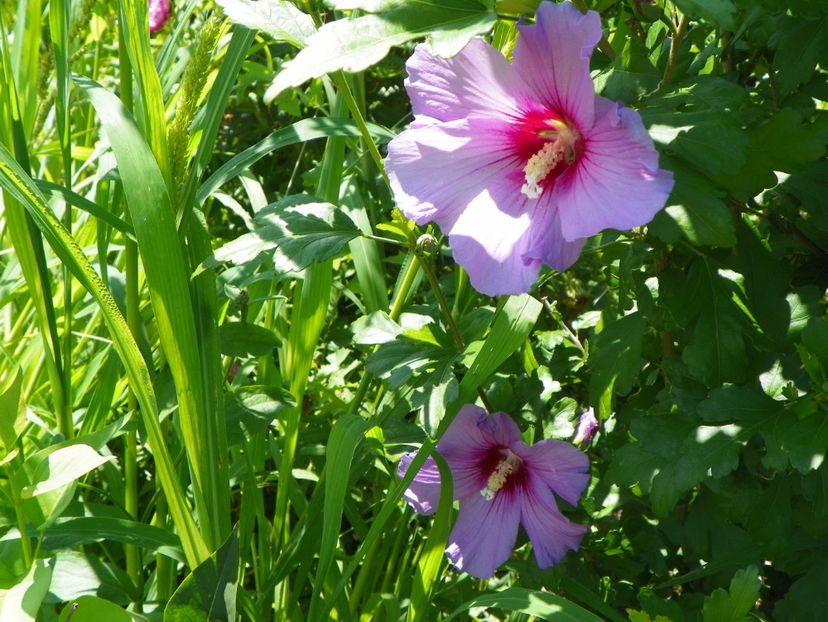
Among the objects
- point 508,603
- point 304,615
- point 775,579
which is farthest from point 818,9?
point 304,615

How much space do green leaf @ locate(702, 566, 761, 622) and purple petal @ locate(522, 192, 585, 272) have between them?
0.37 metres

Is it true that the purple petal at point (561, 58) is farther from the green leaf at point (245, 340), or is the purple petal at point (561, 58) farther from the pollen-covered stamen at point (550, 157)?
the green leaf at point (245, 340)

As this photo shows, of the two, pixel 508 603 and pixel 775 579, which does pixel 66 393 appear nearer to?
pixel 508 603

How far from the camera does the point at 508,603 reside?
1.00 m

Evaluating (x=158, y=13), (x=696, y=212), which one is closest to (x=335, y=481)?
(x=696, y=212)

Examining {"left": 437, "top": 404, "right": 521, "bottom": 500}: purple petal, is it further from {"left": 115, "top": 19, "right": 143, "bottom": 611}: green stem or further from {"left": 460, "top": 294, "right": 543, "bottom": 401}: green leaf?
{"left": 115, "top": 19, "right": 143, "bottom": 611}: green stem

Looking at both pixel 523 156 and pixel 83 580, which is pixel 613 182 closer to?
pixel 523 156

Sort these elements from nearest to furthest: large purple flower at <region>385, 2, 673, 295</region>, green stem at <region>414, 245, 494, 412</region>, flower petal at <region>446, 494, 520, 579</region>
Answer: large purple flower at <region>385, 2, 673, 295</region> < green stem at <region>414, 245, 494, 412</region> < flower petal at <region>446, 494, 520, 579</region>

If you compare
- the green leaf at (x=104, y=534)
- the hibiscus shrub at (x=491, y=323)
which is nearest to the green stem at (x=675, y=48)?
the hibiscus shrub at (x=491, y=323)

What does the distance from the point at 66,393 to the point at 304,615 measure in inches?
20.4

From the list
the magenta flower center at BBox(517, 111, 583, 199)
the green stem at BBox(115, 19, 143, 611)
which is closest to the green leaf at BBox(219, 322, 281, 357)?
the green stem at BBox(115, 19, 143, 611)

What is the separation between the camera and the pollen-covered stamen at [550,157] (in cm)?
90

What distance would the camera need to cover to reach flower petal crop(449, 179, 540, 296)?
0.87 m

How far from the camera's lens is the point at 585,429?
1195 mm
